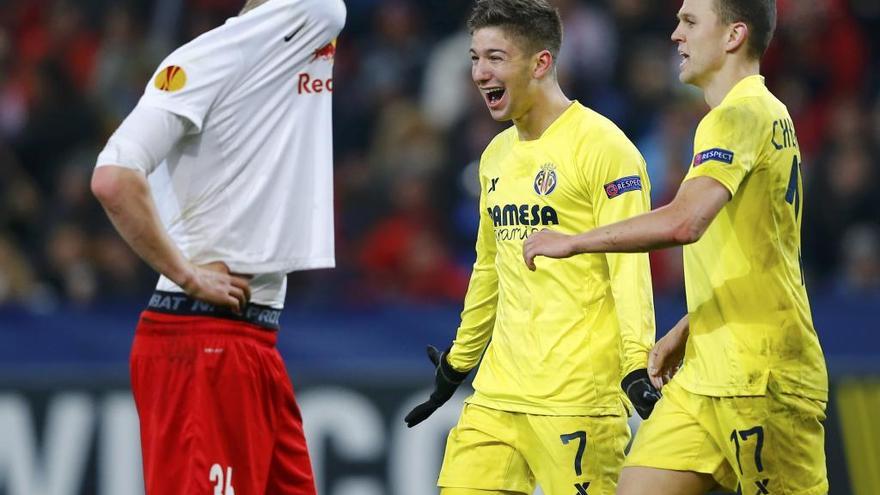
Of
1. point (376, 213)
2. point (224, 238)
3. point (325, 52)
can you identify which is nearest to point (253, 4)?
point (325, 52)

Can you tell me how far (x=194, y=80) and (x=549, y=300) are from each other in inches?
52.2

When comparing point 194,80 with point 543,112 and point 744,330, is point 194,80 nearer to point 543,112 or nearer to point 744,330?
point 543,112

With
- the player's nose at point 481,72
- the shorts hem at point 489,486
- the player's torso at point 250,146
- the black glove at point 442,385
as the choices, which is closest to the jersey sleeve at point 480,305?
the black glove at point 442,385

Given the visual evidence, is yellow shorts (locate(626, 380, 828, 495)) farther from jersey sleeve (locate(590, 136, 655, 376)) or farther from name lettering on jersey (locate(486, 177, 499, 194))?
name lettering on jersey (locate(486, 177, 499, 194))

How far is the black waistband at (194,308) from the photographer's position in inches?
184

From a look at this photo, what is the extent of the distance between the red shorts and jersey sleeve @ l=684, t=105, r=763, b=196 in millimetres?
1503

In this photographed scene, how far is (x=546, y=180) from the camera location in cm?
487

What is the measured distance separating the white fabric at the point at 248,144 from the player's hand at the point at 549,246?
2.96 feet

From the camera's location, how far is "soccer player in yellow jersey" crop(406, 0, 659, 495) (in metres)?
4.74

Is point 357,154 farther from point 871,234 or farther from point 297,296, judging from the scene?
point 871,234

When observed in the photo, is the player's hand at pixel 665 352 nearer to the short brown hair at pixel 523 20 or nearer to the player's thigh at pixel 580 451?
the player's thigh at pixel 580 451

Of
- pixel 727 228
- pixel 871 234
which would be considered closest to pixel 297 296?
pixel 871 234

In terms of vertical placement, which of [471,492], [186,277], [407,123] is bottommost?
[471,492]

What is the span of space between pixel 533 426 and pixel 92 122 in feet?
22.4
